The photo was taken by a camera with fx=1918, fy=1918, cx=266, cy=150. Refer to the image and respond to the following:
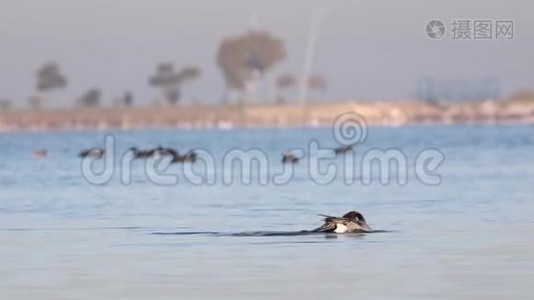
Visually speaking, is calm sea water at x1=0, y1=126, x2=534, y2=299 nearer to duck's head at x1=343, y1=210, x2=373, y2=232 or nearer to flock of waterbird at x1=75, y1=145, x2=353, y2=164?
duck's head at x1=343, y1=210, x2=373, y2=232

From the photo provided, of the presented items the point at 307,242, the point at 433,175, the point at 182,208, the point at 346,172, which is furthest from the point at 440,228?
the point at 346,172

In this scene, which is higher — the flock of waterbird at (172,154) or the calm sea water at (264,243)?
the flock of waterbird at (172,154)

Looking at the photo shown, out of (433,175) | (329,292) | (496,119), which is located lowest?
(329,292)

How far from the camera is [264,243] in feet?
74.4

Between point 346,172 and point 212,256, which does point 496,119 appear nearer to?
point 346,172

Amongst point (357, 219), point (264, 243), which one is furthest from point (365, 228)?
point (264, 243)

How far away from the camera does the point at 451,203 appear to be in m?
30.2

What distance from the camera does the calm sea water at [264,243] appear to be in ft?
59.4

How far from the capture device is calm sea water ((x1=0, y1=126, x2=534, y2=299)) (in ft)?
A: 59.4

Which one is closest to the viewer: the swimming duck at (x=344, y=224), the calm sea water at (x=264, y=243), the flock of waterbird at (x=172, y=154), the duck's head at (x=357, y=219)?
the calm sea water at (x=264, y=243)

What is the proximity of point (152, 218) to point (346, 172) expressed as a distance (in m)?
17.8

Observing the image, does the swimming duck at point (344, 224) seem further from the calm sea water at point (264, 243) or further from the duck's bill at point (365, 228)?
the calm sea water at point (264, 243)

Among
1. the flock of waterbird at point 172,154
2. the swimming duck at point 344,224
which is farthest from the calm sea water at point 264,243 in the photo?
the flock of waterbird at point 172,154

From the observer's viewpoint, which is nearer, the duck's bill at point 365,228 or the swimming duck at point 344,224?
the swimming duck at point 344,224
